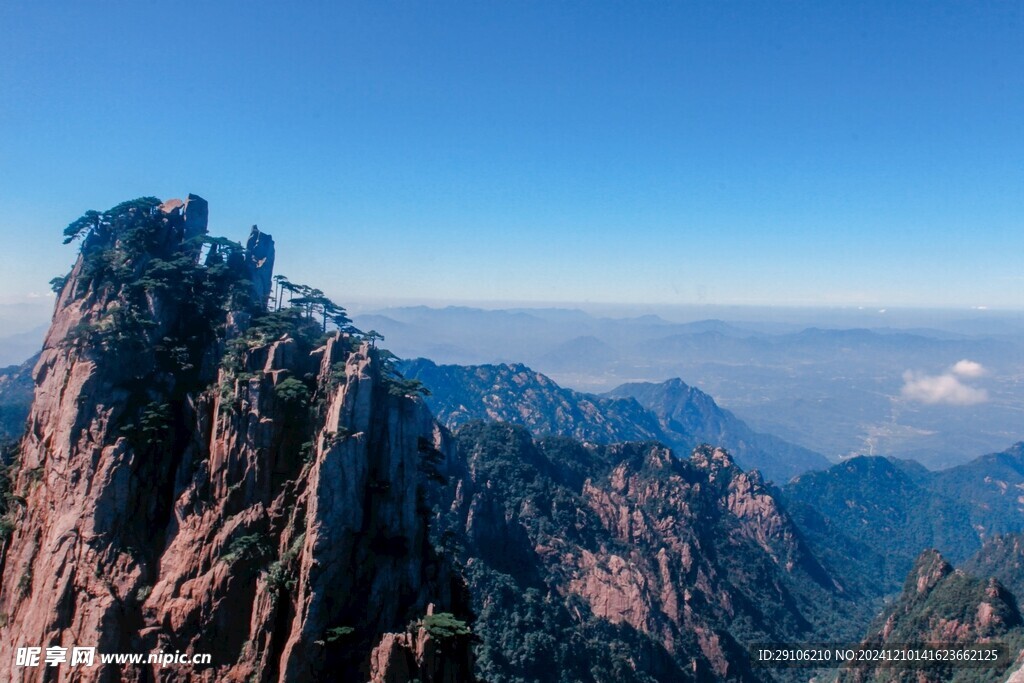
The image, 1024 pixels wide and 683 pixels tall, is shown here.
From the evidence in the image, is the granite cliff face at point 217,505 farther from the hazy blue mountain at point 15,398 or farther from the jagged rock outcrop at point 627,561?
the hazy blue mountain at point 15,398

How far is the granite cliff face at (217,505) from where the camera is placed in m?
33.7

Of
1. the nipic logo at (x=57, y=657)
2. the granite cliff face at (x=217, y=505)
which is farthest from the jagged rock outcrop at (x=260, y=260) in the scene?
the nipic logo at (x=57, y=657)

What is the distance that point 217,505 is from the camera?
36.8m

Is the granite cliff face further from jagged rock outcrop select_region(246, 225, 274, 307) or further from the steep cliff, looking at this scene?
the steep cliff

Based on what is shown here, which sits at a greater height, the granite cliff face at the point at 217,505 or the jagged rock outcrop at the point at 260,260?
the jagged rock outcrop at the point at 260,260

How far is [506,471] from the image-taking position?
109625 mm

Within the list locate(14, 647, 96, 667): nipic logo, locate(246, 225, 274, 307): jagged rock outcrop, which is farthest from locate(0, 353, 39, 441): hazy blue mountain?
locate(14, 647, 96, 667): nipic logo

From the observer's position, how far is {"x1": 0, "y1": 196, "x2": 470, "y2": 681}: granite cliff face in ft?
111

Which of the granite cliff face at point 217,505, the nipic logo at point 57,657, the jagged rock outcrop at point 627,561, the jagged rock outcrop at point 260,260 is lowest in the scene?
the jagged rock outcrop at point 627,561

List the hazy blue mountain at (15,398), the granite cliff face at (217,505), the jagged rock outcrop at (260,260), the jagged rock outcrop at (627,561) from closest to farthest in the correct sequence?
the granite cliff face at (217,505), the jagged rock outcrop at (260,260), the jagged rock outcrop at (627,561), the hazy blue mountain at (15,398)

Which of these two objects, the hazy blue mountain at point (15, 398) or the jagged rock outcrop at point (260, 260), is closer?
the jagged rock outcrop at point (260, 260)

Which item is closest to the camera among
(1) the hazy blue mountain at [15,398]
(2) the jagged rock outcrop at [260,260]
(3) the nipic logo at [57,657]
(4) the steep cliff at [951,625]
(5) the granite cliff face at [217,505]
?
(3) the nipic logo at [57,657]

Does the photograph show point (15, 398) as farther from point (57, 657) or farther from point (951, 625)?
point (951, 625)

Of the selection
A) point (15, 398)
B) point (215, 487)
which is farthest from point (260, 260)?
point (15, 398)
